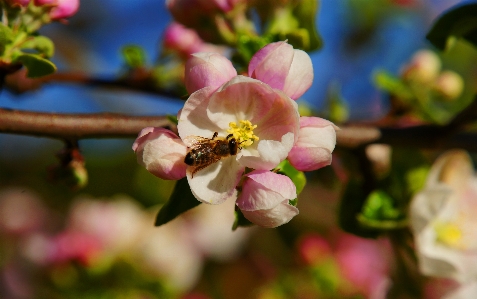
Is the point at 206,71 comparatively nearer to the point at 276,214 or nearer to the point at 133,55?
the point at 276,214

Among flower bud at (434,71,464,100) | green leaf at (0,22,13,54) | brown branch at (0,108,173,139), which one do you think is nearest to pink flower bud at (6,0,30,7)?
green leaf at (0,22,13,54)

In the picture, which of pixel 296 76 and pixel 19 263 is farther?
pixel 19 263

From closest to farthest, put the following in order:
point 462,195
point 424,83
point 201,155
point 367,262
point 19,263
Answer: point 201,155 → point 462,195 → point 424,83 → point 19,263 → point 367,262

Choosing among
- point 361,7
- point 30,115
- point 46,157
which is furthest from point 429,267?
point 46,157

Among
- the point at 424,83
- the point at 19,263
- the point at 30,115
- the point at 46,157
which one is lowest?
the point at 46,157

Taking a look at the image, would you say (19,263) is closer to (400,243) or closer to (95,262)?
(95,262)

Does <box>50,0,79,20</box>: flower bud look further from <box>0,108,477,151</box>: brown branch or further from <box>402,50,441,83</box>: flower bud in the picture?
<box>402,50,441,83</box>: flower bud

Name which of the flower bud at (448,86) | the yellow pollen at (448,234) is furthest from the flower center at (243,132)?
the flower bud at (448,86)
